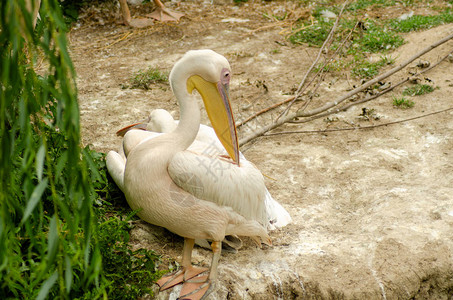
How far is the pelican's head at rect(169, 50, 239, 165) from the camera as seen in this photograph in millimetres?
2264

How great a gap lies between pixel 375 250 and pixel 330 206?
1.82ft

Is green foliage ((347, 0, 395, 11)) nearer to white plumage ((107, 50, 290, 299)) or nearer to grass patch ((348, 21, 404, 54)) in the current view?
grass patch ((348, 21, 404, 54))

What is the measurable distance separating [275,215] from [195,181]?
68 cm

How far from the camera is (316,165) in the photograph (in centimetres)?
341

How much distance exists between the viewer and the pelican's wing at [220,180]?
2.18 meters

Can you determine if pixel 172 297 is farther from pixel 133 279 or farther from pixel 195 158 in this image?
pixel 195 158

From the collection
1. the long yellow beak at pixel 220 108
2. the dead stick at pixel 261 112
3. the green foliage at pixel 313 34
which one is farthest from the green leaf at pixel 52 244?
the green foliage at pixel 313 34

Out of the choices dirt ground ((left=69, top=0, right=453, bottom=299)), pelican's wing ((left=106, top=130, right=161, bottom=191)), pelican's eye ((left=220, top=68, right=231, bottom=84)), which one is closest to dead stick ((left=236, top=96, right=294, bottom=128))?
dirt ground ((left=69, top=0, right=453, bottom=299))

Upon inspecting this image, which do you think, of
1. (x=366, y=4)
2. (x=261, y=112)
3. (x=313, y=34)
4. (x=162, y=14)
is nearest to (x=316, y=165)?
(x=261, y=112)

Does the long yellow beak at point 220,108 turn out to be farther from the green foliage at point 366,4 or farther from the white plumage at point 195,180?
the green foliage at point 366,4

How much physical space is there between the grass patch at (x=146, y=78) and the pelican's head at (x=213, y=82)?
2187 millimetres

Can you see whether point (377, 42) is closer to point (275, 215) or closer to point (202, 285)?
point (275, 215)

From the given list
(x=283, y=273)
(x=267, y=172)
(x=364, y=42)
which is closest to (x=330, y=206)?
(x=267, y=172)

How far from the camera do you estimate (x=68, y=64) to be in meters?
1.16
